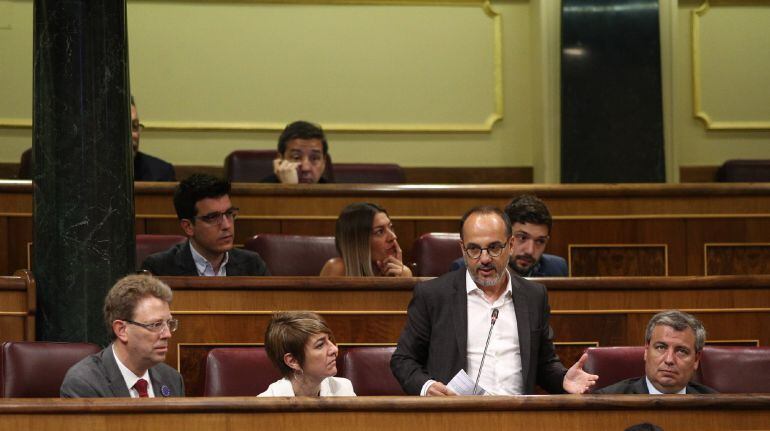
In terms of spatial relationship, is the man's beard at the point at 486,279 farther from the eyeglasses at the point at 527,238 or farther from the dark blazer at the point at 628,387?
the eyeglasses at the point at 527,238

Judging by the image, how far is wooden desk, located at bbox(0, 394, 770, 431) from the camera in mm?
2463

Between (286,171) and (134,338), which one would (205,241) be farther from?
(134,338)

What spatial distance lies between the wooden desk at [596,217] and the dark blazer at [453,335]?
1373mm

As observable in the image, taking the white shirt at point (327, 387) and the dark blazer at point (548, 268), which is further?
the dark blazer at point (548, 268)

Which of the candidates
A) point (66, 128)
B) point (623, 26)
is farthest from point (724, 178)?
point (66, 128)

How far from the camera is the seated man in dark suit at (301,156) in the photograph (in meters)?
4.60

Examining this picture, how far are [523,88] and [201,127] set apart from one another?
150cm

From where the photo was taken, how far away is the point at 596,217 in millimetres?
Result: 4492

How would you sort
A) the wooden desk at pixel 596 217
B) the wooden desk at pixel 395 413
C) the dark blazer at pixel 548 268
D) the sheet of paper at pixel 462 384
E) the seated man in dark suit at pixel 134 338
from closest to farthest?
1. the wooden desk at pixel 395 413
2. the sheet of paper at pixel 462 384
3. the seated man in dark suit at pixel 134 338
4. the dark blazer at pixel 548 268
5. the wooden desk at pixel 596 217

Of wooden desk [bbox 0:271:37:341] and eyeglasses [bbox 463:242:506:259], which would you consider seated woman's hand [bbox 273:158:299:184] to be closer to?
wooden desk [bbox 0:271:37:341]

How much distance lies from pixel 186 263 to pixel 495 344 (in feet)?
3.90

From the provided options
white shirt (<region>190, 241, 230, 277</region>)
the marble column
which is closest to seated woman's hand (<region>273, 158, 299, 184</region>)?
white shirt (<region>190, 241, 230, 277</region>)

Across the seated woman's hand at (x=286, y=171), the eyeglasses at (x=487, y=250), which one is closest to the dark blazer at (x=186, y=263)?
the seated woman's hand at (x=286, y=171)

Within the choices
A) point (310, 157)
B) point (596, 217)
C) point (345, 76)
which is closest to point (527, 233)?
point (596, 217)
